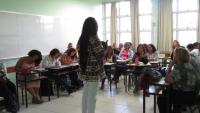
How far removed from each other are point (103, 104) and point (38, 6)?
3527 mm

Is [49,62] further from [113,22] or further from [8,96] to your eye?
[113,22]

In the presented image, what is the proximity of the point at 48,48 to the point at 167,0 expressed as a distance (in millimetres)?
4435

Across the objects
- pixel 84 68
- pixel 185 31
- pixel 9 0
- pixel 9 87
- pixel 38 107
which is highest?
pixel 9 0

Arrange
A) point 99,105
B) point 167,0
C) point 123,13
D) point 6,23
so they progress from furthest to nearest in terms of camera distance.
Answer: point 123,13
point 167,0
point 6,23
point 99,105

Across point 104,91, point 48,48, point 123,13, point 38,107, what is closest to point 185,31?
point 123,13

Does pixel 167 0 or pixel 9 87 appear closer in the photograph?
pixel 9 87

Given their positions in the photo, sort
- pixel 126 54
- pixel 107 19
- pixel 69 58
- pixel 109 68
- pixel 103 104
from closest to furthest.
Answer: pixel 103 104, pixel 109 68, pixel 69 58, pixel 126 54, pixel 107 19

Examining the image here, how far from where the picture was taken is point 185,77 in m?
3.04

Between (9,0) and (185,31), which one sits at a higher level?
(9,0)

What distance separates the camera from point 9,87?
4152 millimetres

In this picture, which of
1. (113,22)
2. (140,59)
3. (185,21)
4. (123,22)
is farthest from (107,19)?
(140,59)

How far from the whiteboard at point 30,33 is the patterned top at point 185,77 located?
4.11 metres

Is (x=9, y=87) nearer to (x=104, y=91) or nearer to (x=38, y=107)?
(x=38, y=107)

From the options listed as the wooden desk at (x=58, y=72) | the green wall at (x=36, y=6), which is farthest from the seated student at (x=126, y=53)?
the green wall at (x=36, y=6)
